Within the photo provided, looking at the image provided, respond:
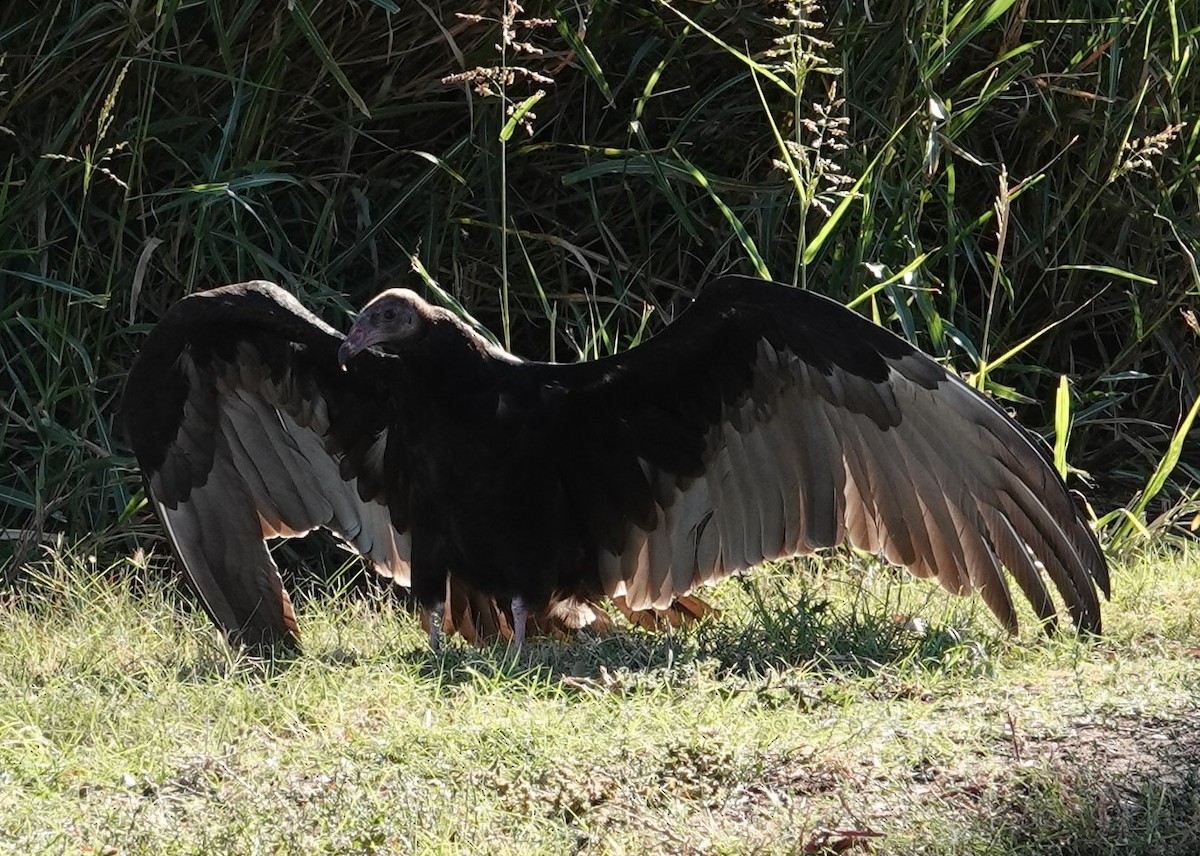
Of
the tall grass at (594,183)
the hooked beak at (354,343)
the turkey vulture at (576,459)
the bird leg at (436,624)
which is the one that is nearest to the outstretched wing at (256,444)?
the turkey vulture at (576,459)

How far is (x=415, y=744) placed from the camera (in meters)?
3.24

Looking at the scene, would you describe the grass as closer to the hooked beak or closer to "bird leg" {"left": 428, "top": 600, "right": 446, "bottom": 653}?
"bird leg" {"left": 428, "top": 600, "right": 446, "bottom": 653}

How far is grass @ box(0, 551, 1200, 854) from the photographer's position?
2.79m

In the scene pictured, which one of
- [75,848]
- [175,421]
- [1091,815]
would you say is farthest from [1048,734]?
[175,421]

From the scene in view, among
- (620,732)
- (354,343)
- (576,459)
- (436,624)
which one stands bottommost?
(436,624)

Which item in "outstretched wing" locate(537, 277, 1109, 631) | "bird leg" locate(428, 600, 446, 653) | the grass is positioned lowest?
"bird leg" locate(428, 600, 446, 653)

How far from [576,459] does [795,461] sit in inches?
20.8

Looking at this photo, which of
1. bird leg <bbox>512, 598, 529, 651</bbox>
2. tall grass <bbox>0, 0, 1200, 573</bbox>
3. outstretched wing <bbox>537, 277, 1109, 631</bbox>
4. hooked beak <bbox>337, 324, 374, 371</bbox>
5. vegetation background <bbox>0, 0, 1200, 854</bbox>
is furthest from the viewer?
tall grass <bbox>0, 0, 1200, 573</bbox>

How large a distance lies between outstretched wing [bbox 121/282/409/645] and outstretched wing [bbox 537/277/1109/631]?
1.82 feet

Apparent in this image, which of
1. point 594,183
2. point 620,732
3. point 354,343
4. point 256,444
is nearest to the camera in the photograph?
point 620,732

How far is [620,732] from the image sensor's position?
10.9 feet

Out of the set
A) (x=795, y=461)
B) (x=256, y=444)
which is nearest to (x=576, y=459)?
(x=795, y=461)

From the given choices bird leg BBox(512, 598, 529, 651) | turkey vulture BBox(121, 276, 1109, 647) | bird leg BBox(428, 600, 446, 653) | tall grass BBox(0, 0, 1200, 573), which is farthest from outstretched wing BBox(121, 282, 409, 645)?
tall grass BBox(0, 0, 1200, 573)

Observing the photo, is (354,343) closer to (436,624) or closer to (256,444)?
(256,444)
